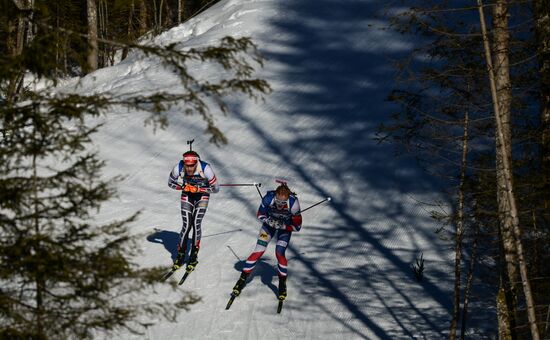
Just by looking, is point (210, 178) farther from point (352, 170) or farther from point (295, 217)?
point (352, 170)

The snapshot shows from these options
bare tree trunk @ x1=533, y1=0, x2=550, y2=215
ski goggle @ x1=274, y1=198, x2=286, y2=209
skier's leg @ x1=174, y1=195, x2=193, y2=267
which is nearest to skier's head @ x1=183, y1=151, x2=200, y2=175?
skier's leg @ x1=174, y1=195, x2=193, y2=267

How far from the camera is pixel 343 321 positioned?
13.7 m

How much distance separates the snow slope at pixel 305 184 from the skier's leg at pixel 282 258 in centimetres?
37

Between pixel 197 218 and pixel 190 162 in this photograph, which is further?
pixel 197 218

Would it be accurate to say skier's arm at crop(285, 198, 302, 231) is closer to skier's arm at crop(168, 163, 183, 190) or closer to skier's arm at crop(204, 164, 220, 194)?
skier's arm at crop(204, 164, 220, 194)

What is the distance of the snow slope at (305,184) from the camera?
1394 cm

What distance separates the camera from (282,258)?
13.9 metres

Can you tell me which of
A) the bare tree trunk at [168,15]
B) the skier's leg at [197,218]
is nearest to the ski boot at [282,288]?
the skier's leg at [197,218]

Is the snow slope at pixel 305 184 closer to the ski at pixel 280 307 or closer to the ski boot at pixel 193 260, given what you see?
the ski at pixel 280 307

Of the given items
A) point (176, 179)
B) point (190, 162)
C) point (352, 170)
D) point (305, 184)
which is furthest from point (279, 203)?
point (352, 170)

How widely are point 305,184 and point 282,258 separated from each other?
21.1 ft

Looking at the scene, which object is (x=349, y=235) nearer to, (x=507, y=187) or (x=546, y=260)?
(x=546, y=260)

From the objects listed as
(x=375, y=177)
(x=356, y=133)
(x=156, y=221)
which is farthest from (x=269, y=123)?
(x=156, y=221)

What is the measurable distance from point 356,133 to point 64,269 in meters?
16.4
